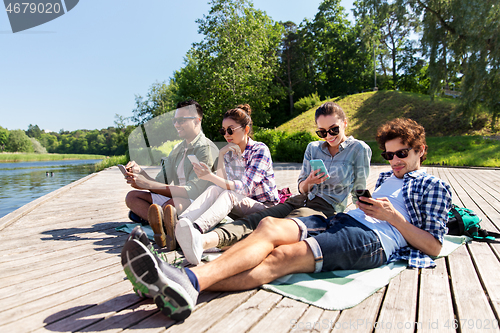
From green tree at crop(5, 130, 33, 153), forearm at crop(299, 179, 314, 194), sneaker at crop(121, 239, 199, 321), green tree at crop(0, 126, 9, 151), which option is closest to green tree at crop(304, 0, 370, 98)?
forearm at crop(299, 179, 314, 194)

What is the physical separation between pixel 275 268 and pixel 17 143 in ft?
281

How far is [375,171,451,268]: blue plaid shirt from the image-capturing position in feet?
6.53

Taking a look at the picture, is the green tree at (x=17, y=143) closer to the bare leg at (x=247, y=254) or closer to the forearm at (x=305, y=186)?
the forearm at (x=305, y=186)

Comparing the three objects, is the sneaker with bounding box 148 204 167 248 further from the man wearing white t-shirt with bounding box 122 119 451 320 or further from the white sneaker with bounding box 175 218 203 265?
the man wearing white t-shirt with bounding box 122 119 451 320

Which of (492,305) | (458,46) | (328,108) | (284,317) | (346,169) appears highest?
(458,46)

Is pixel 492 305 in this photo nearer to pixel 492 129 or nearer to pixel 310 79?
pixel 492 129

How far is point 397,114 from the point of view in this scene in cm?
2373

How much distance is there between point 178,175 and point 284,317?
2.29 metres

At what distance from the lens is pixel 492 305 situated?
5.45ft

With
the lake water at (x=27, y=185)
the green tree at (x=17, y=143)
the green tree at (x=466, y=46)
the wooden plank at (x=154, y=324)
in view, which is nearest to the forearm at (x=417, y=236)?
the wooden plank at (x=154, y=324)

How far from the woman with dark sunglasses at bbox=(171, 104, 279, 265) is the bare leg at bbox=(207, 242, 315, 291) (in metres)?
0.75

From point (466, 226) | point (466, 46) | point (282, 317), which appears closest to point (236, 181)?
point (282, 317)

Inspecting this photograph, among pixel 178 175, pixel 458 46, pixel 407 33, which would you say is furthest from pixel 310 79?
pixel 178 175

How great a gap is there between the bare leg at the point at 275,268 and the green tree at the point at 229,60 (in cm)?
1916
